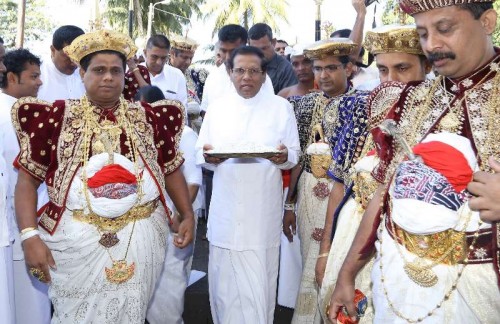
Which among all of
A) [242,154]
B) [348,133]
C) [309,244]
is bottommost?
[309,244]

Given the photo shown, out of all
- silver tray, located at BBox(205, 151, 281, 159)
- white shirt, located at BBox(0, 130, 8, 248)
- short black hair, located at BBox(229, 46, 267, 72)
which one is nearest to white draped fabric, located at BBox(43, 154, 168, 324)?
white shirt, located at BBox(0, 130, 8, 248)

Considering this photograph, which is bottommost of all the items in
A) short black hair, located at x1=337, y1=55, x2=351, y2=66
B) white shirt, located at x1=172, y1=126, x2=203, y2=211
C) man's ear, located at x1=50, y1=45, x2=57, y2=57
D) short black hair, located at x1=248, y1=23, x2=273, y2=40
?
white shirt, located at x1=172, y1=126, x2=203, y2=211

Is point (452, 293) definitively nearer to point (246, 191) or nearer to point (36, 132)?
point (36, 132)

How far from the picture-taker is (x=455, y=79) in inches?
93.5

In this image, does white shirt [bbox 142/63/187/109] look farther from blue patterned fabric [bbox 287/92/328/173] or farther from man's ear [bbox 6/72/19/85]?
man's ear [bbox 6/72/19/85]

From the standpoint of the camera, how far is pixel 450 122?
2.32 m

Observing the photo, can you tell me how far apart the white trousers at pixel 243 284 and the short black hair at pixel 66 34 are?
89.3 inches

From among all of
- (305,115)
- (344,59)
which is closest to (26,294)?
(305,115)

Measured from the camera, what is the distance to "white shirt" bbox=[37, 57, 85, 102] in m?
5.51

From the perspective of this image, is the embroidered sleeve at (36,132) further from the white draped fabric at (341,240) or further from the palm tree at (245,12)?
the palm tree at (245,12)

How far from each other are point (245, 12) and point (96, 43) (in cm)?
3406

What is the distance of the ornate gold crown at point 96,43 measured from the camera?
11.6ft

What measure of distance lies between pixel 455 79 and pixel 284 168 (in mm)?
2396

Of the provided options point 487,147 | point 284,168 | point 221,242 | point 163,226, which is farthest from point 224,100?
point 487,147
